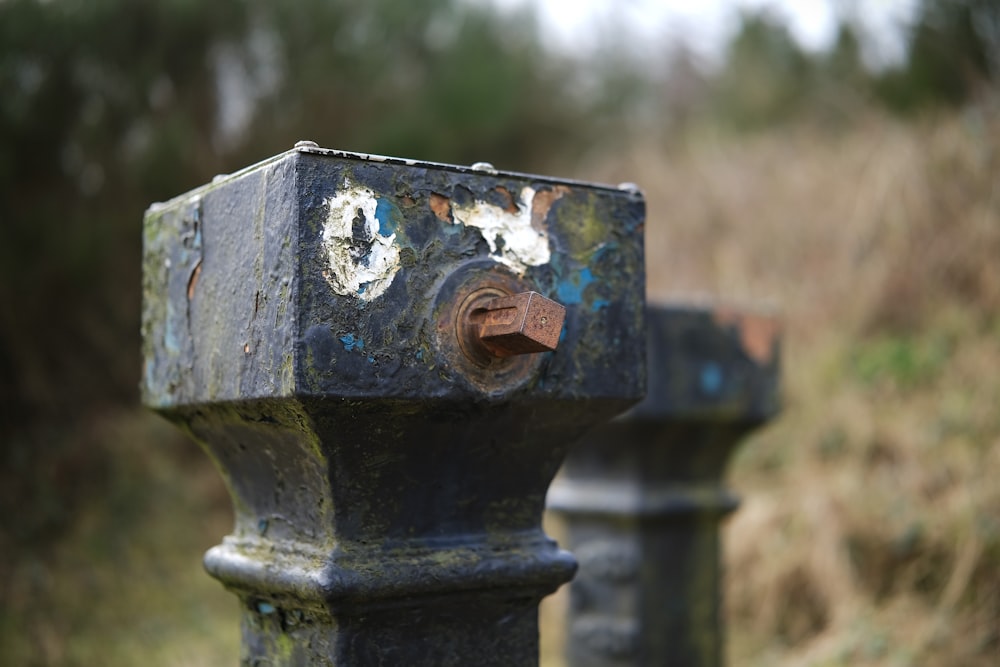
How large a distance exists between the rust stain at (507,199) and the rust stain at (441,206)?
0.08 m

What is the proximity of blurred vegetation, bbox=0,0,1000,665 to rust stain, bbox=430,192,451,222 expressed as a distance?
260 cm

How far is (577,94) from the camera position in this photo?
8.94m

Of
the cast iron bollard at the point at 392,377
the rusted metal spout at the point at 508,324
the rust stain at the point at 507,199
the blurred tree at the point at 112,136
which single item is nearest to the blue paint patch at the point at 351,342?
the cast iron bollard at the point at 392,377

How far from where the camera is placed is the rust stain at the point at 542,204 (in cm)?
130

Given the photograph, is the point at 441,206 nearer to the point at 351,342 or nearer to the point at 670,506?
the point at 351,342

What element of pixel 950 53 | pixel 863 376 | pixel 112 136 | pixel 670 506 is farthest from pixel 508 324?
pixel 950 53

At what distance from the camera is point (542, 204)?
4.30 ft

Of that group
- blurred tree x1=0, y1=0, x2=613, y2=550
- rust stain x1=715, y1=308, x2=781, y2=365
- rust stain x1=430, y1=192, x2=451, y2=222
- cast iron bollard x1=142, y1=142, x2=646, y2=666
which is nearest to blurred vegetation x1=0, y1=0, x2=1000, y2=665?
blurred tree x1=0, y1=0, x2=613, y2=550

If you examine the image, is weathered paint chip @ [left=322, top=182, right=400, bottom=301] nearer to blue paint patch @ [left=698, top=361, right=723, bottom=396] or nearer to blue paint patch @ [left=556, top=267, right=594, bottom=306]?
blue paint patch @ [left=556, top=267, right=594, bottom=306]

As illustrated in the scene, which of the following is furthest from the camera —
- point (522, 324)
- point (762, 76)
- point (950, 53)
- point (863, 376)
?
point (762, 76)

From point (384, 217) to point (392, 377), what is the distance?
196 mm

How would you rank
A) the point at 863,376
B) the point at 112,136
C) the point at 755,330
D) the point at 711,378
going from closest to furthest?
1. the point at 711,378
2. the point at 755,330
3. the point at 863,376
4. the point at 112,136

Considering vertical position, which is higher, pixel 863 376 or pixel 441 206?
pixel 441 206

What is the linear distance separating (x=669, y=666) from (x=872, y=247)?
136 inches
